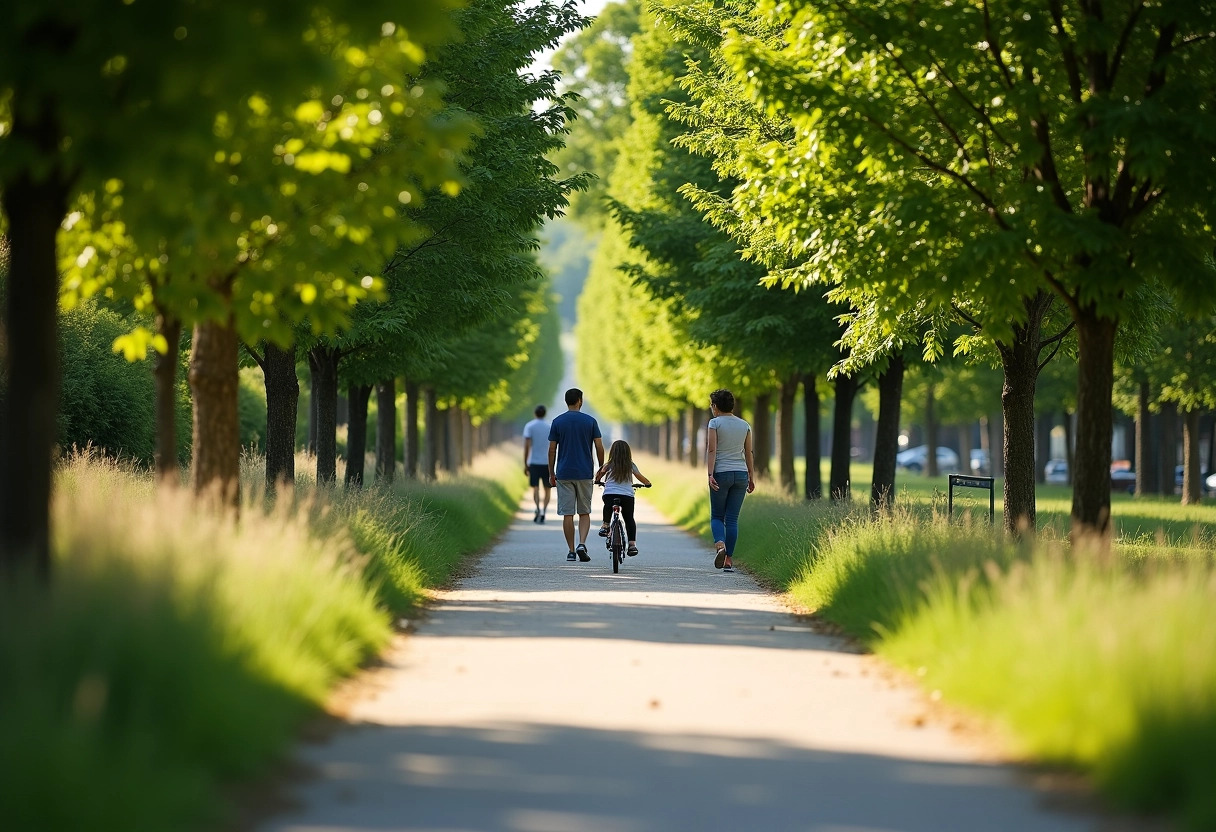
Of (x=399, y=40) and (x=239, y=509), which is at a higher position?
(x=399, y=40)

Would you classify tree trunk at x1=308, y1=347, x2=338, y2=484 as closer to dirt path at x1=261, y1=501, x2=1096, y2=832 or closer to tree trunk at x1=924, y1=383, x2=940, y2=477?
dirt path at x1=261, y1=501, x2=1096, y2=832

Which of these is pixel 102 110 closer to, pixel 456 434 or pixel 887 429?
pixel 887 429

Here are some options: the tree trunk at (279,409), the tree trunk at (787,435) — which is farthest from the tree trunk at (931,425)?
the tree trunk at (279,409)

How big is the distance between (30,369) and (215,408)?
3555mm

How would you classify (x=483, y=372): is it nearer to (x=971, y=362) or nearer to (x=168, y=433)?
(x=971, y=362)

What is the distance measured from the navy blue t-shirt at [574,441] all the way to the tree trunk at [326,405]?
11.3 ft

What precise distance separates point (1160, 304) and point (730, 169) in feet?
17.0

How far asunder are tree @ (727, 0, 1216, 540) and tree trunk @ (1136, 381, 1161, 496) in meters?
29.3

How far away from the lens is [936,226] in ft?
37.1

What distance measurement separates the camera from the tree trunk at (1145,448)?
40.5 meters

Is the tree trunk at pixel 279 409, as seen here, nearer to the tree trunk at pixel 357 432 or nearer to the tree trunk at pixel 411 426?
the tree trunk at pixel 357 432

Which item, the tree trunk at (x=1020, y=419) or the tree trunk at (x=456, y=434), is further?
the tree trunk at (x=456, y=434)

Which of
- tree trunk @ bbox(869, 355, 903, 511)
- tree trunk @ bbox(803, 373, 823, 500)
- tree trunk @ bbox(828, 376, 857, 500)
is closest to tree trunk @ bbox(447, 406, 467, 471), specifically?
tree trunk @ bbox(803, 373, 823, 500)

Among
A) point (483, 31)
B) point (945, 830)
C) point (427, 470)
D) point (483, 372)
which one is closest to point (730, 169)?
point (483, 31)
